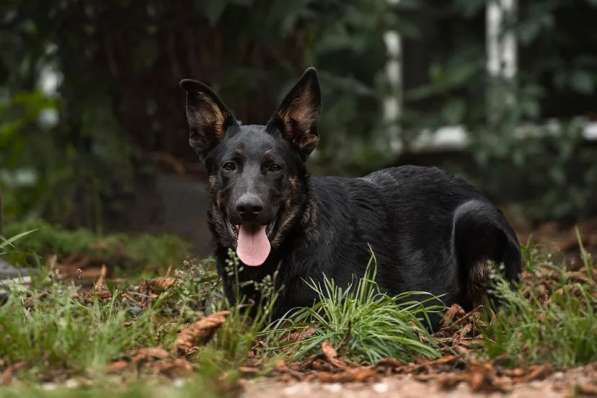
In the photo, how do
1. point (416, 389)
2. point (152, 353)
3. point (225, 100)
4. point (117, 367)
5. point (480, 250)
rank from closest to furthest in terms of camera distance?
point (416, 389) < point (117, 367) < point (152, 353) < point (480, 250) < point (225, 100)

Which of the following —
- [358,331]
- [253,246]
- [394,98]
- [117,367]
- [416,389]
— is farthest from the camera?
[394,98]

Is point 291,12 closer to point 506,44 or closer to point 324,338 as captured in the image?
point 324,338

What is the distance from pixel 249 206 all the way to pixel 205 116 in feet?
2.59

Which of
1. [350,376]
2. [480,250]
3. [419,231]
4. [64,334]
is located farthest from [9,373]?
[480,250]

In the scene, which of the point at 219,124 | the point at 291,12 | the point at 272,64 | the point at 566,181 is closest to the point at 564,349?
the point at 219,124

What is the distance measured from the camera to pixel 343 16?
8.17m

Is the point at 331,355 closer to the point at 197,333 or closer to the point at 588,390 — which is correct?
the point at 197,333

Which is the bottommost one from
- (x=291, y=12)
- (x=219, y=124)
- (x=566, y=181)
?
(x=566, y=181)

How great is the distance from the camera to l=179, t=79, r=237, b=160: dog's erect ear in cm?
570

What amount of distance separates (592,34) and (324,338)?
843 centimetres

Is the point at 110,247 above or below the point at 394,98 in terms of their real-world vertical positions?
below

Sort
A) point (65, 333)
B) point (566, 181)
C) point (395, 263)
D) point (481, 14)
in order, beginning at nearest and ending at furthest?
point (65, 333) → point (395, 263) → point (566, 181) → point (481, 14)

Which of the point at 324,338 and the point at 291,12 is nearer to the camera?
the point at 324,338

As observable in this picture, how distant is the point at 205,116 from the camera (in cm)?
574
